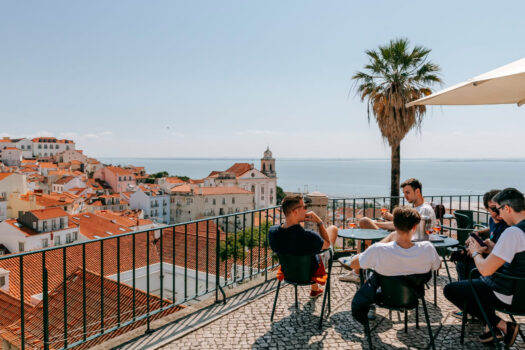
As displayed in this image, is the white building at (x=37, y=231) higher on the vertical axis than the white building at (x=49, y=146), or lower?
lower

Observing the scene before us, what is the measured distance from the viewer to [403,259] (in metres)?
3.06

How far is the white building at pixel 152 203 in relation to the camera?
245 ft

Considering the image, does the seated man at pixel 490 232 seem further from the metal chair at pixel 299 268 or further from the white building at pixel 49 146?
the white building at pixel 49 146

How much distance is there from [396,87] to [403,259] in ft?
40.7

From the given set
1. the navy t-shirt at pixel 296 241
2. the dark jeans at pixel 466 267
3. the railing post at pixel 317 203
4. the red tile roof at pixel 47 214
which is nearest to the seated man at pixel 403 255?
the navy t-shirt at pixel 296 241

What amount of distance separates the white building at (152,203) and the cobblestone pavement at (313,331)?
7249 centimetres

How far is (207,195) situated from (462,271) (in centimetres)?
7312

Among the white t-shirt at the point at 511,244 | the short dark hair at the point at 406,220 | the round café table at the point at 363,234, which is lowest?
the round café table at the point at 363,234

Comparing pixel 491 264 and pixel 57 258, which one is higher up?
pixel 491 264

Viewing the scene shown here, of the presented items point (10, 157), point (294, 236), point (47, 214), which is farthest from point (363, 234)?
point (10, 157)

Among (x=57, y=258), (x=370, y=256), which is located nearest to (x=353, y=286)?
(x=370, y=256)

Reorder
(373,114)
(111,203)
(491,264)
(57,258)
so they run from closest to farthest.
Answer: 1. (491,264)
2. (373,114)
3. (57,258)
4. (111,203)

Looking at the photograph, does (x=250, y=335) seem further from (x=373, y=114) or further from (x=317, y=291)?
(x=373, y=114)

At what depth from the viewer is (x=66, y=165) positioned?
107812 mm
